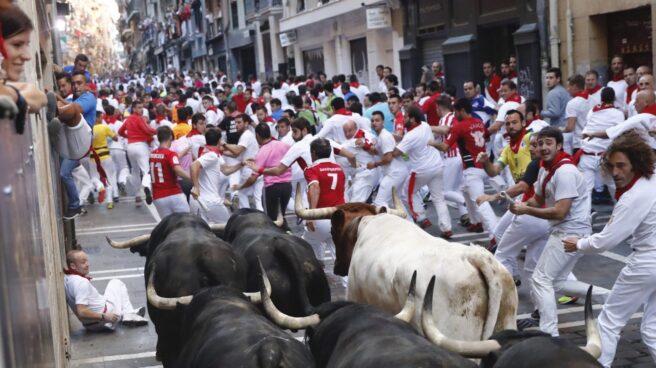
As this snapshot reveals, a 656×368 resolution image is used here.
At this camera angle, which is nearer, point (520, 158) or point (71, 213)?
point (520, 158)

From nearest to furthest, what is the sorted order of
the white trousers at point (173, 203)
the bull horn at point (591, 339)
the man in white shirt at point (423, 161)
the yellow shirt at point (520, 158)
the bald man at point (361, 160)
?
the bull horn at point (591, 339)
the yellow shirt at point (520, 158)
the white trousers at point (173, 203)
the man in white shirt at point (423, 161)
the bald man at point (361, 160)

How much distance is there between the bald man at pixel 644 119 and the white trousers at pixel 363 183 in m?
3.46

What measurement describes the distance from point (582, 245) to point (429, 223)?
6.95m

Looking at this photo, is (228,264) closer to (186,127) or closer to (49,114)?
(49,114)

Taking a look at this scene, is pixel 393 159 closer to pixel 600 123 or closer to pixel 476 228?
pixel 476 228

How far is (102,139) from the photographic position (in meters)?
18.7

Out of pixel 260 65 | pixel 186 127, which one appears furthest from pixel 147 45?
pixel 186 127

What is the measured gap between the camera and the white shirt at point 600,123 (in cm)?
1320

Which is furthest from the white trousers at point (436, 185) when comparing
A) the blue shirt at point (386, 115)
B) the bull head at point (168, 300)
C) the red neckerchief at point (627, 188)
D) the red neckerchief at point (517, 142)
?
the bull head at point (168, 300)

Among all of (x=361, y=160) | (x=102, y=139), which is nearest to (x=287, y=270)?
(x=361, y=160)

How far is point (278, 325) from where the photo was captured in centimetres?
605

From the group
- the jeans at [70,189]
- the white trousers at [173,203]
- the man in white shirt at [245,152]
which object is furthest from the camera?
the man in white shirt at [245,152]

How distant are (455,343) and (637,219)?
7.74ft

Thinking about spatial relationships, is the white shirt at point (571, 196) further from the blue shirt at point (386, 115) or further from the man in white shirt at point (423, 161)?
the blue shirt at point (386, 115)
